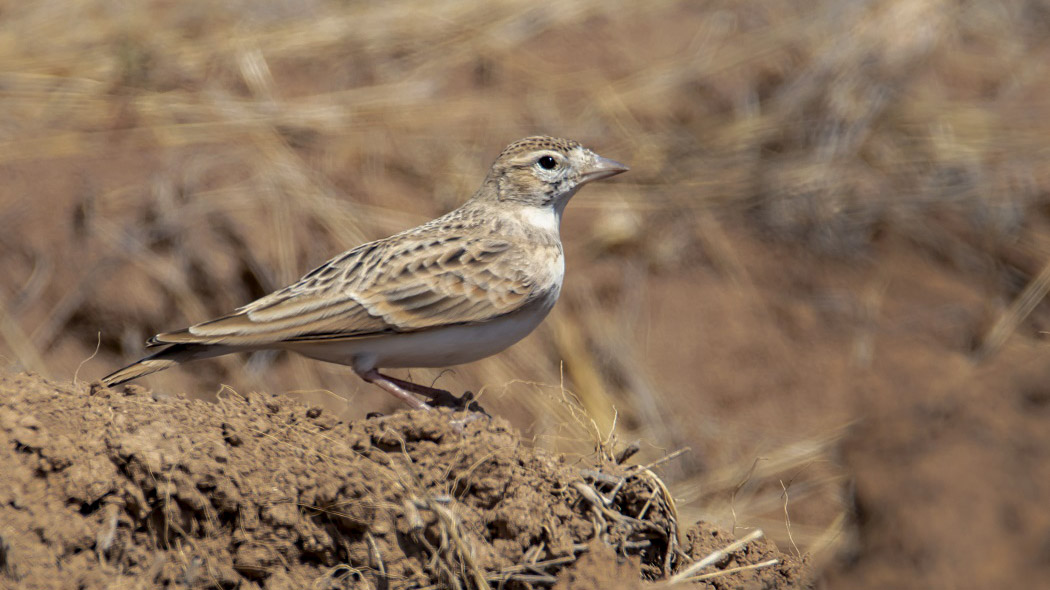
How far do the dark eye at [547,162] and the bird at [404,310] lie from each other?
0.45m

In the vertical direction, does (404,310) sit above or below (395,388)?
above

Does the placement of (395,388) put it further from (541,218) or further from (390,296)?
(541,218)

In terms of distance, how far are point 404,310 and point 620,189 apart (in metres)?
7.01

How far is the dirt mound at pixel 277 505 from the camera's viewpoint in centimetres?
403

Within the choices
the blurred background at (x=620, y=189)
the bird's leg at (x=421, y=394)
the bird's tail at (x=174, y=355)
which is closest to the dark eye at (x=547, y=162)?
the bird's leg at (x=421, y=394)

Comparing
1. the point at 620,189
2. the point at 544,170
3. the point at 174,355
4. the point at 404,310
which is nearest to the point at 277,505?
the point at 174,355

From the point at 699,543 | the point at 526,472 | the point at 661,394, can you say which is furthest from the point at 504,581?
the point at 661,394

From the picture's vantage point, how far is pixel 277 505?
416 centimetres

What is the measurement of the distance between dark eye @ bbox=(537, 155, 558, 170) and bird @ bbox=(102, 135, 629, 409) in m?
0.45

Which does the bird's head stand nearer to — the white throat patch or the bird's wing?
the white throat patch

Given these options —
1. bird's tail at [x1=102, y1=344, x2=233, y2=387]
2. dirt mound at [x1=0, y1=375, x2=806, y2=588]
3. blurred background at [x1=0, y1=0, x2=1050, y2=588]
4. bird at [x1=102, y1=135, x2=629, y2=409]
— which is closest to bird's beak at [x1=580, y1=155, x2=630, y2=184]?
bird at [x1=102, y1=135, x2=629, y2=409]

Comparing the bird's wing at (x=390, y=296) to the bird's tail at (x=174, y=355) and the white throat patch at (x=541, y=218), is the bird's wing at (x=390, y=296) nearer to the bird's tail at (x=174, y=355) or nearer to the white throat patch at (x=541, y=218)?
the bird's tail at (x=174, y=355)

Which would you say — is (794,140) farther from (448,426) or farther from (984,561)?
(984,561)

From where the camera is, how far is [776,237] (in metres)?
12.7
